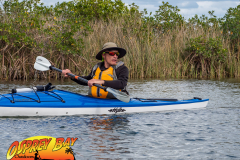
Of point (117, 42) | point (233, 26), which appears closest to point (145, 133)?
point (117, 42)

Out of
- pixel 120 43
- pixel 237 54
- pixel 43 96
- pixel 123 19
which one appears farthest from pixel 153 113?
pixel 237 54

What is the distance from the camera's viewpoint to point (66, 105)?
531cm

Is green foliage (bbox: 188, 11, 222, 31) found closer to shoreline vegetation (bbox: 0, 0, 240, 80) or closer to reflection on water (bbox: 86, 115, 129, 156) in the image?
shoreline vegetation (bbox: 0, 0, 240, 80)

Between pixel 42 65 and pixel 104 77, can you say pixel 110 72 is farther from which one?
pixel 42 65

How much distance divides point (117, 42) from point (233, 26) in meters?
5.02

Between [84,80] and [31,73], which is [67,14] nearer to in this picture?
[31,73]

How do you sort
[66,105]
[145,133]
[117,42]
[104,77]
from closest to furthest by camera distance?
[145,133] → [66,105] → [104,77] → [117,42]

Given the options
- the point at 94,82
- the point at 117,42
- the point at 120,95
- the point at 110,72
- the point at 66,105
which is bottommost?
the point at 66,105

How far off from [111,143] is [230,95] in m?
4.95

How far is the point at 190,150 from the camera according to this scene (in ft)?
11.7

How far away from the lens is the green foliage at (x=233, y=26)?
43.4 feet

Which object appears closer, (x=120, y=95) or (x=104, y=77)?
(x=120, y=95)

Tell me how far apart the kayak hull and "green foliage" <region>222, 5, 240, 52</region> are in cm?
836

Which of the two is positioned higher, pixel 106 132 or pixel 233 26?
pixel 233 26
